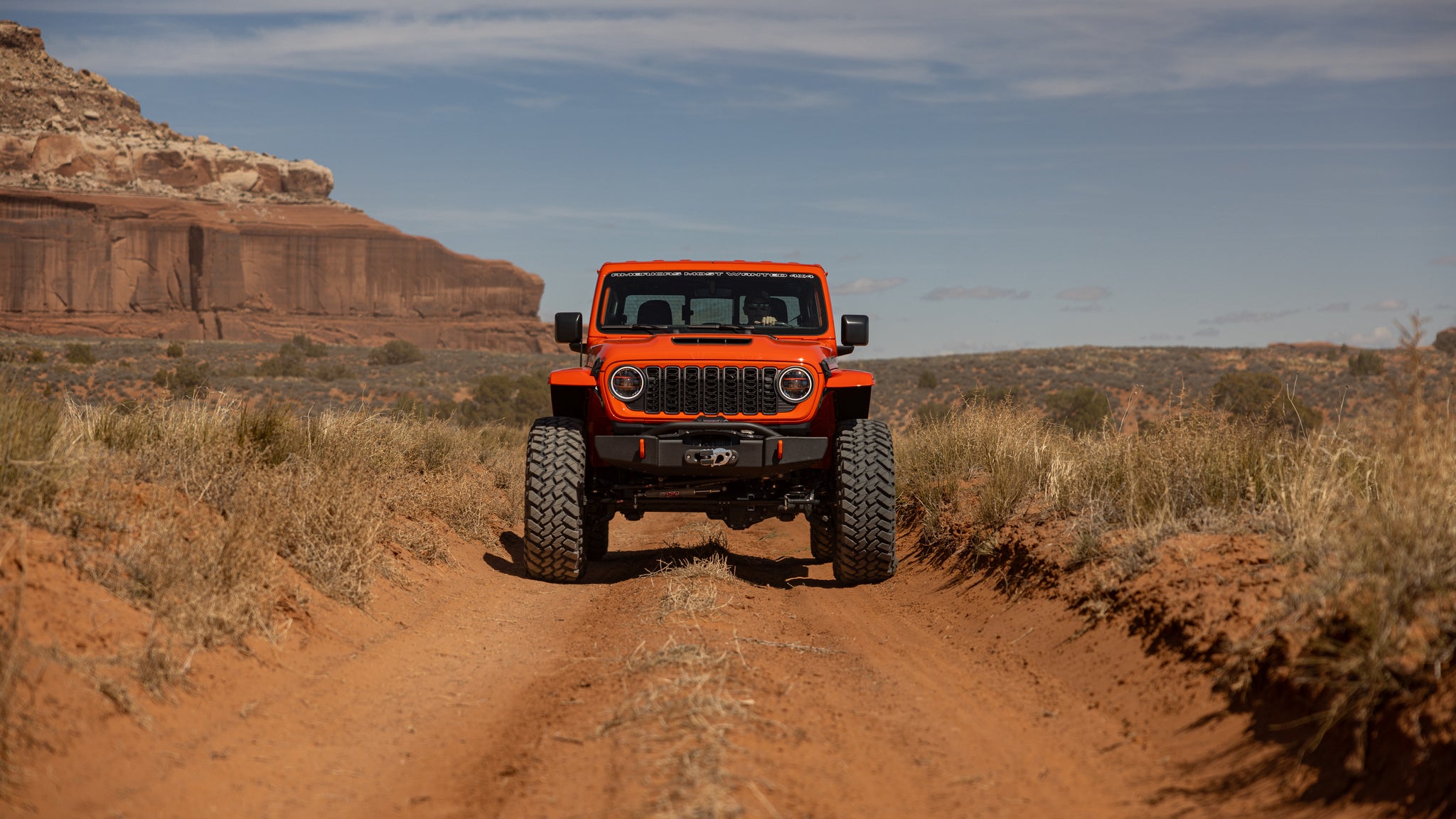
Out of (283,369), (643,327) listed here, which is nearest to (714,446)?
(643,327)

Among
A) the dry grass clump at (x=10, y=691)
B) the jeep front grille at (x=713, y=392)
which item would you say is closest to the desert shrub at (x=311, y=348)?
the jeep front grille at (x=713, y=392)

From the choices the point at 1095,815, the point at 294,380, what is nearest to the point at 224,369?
the point at 294,380

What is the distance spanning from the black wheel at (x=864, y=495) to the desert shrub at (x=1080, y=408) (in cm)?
1818

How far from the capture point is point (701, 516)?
49.2ft

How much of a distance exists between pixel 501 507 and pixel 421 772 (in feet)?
27.7

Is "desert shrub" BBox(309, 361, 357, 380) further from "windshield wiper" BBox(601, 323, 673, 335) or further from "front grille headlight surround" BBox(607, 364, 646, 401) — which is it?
"front grille headlight surround" BBox(607, 364, 646, 401)

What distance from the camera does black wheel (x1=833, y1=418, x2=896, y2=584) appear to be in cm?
802

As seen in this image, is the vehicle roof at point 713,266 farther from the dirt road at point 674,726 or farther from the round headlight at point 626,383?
the dirt road at point 674,726

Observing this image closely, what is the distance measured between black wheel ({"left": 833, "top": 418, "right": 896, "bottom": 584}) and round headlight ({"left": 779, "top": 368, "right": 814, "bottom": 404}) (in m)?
0.49

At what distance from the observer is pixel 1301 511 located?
5.20 m

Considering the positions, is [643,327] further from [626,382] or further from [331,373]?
[331,373]

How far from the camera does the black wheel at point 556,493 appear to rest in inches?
317

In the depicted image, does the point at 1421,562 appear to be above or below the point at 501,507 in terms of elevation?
above

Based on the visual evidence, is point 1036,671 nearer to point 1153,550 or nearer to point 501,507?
point 1153,550
